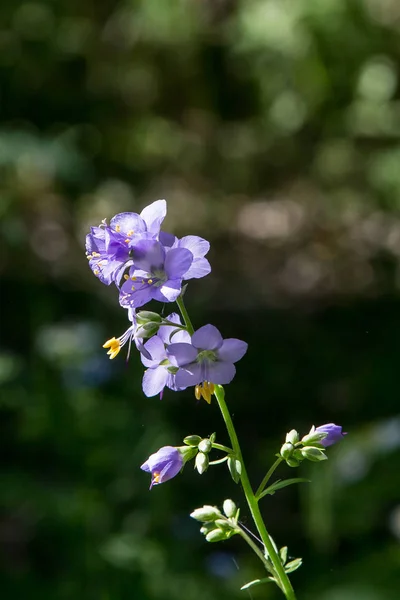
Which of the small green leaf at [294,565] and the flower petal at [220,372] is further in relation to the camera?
the small green leaf at [294,565]

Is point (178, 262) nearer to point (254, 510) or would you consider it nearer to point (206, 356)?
point (206, 356)

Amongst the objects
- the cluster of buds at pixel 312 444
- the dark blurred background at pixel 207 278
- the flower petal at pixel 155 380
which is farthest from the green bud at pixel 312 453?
the dark blurred background at pixel 207 278

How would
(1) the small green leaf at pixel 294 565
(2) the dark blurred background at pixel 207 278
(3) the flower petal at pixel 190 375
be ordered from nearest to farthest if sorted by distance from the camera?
(3) the flower petal at pixel 190 375
(1) the small green leaf at pixel 294 565
(2) the dark blurred background at pixel 207 278

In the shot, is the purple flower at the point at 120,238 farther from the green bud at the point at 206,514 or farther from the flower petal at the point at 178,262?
the green bud at the point at 206,514

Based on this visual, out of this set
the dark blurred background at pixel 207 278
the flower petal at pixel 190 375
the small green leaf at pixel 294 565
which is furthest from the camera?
the dark blurred background at pixel 207 278

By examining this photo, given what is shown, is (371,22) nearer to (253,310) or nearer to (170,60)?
(170,60)

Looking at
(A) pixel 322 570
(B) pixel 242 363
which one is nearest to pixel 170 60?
(B) pixel 242 363

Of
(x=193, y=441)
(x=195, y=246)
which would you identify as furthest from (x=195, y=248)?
(x=193, y=441)
